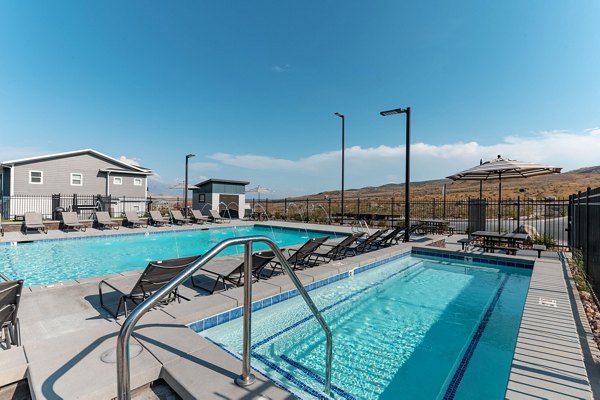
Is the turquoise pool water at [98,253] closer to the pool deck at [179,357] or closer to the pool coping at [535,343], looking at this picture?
the pool deck at [179,357]

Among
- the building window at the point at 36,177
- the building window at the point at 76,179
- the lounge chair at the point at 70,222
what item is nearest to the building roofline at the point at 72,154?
the building window at the point at 36,177

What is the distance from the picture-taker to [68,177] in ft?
63.0

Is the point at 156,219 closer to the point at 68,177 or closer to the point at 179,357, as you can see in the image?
the point at 68,177

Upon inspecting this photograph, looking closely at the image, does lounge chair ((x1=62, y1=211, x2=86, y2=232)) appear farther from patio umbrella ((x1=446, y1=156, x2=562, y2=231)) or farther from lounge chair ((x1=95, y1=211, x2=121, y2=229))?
patio umbrella ((x1=446, y1=156, x2=562, y2=231))

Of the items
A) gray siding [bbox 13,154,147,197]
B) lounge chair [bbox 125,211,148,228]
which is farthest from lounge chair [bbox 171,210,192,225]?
gray siding [bbox 13,154,147,197]

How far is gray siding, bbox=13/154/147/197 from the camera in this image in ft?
58.0

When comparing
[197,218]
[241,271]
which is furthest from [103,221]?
[241,271]

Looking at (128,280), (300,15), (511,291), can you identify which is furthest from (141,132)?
(511,291)

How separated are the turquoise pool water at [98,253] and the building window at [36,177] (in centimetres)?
1020

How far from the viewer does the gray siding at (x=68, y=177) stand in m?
17.7

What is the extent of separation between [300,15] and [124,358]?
16.0 m

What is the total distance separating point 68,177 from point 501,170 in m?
24.3

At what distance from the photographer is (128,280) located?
17.7 ft

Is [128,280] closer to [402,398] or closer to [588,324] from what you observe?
[402,398]
